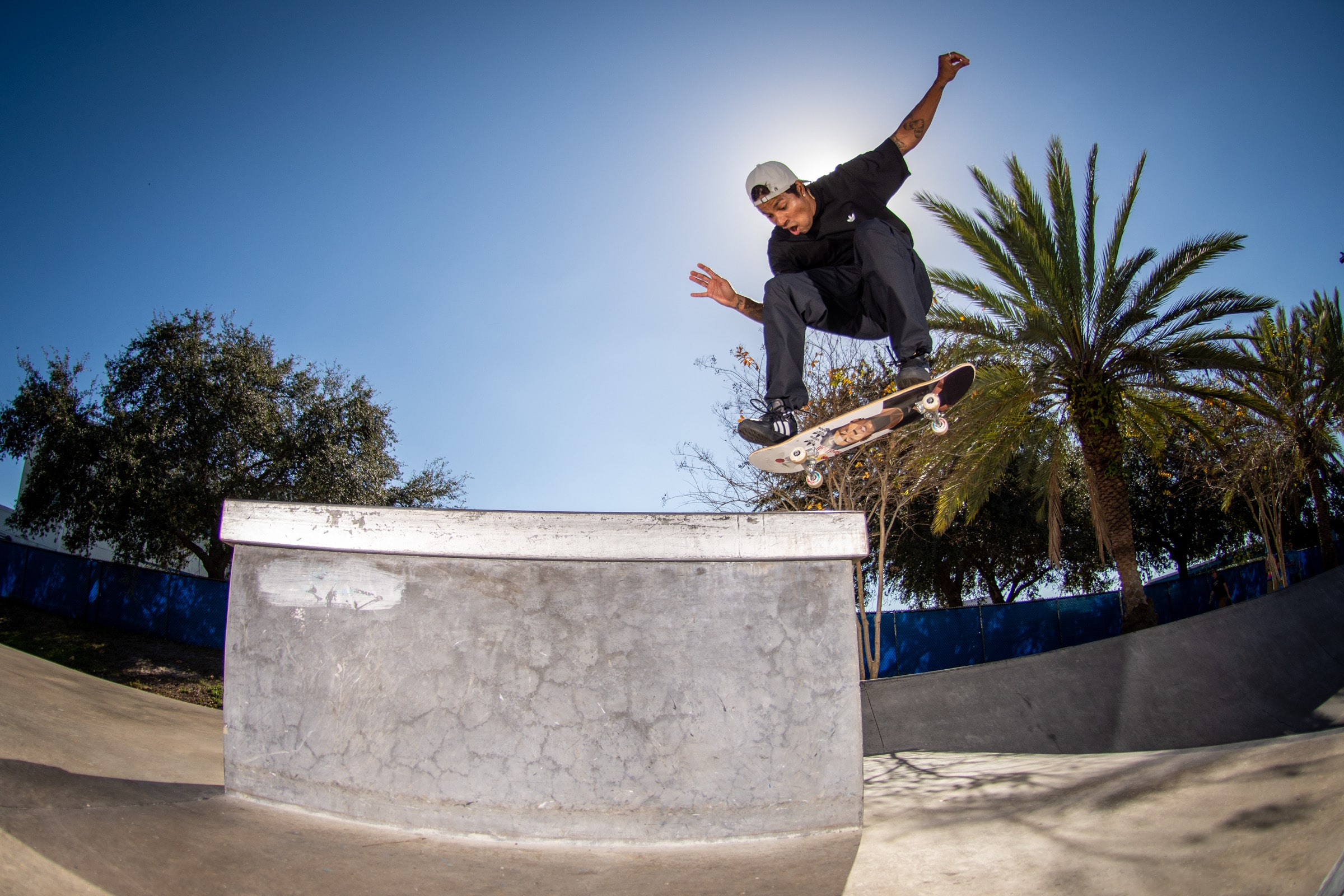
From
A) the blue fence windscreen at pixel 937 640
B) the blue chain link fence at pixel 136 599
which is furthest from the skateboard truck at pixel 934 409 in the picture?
the blue chain link fence at pixel 136 599

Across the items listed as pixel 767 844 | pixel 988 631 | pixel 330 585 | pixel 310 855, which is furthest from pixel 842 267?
pixel 988 631

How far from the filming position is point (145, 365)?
16750mm

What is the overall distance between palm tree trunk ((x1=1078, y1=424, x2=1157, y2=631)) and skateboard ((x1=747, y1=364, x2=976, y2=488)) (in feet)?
29.4

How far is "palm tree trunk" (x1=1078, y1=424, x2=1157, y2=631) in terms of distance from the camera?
12.0 m

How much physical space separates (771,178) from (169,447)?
666 inches

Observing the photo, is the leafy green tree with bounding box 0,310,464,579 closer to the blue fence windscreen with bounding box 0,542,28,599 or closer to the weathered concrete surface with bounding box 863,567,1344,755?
the blue fence windscreen with bounding box 0,542,28,599

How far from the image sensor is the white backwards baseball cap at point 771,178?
4.27 m

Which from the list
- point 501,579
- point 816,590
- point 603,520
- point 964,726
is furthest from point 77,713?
point 964,726

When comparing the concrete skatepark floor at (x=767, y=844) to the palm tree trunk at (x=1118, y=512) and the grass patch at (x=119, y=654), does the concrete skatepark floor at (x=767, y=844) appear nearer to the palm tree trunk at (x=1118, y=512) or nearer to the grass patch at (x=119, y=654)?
the palm tree trunk at (x=1118, y=512)

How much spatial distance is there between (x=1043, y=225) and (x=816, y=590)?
10259mm

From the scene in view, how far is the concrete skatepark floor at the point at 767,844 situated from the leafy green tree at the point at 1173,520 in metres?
21.3

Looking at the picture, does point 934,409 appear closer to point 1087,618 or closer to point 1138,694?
Result: point 1138,694

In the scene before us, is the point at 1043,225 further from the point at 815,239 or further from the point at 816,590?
the point at 816,590

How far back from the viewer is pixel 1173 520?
23.0 m
